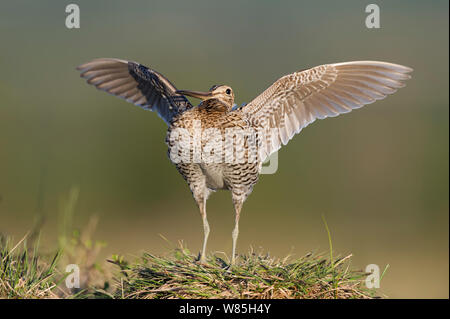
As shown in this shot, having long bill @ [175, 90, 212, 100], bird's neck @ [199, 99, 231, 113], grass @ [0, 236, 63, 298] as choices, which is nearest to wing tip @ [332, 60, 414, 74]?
bird's neck @ [199, 99, 231, 113]

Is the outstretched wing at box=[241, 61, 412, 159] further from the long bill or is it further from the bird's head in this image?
the long bill

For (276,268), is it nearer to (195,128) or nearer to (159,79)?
(195,128)

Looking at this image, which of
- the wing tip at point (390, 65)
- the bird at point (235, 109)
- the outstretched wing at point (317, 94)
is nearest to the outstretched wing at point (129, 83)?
the bird at point (235, 109)

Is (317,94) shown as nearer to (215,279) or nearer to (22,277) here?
(215,279)

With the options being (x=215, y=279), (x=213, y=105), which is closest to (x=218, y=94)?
(x=213, y=105)

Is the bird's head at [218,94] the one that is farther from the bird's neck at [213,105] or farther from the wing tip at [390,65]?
the wing tip at [390,65]

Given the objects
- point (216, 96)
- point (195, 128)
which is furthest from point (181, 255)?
point (216, 96)

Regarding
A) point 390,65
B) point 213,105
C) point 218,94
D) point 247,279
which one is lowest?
point 247,279
